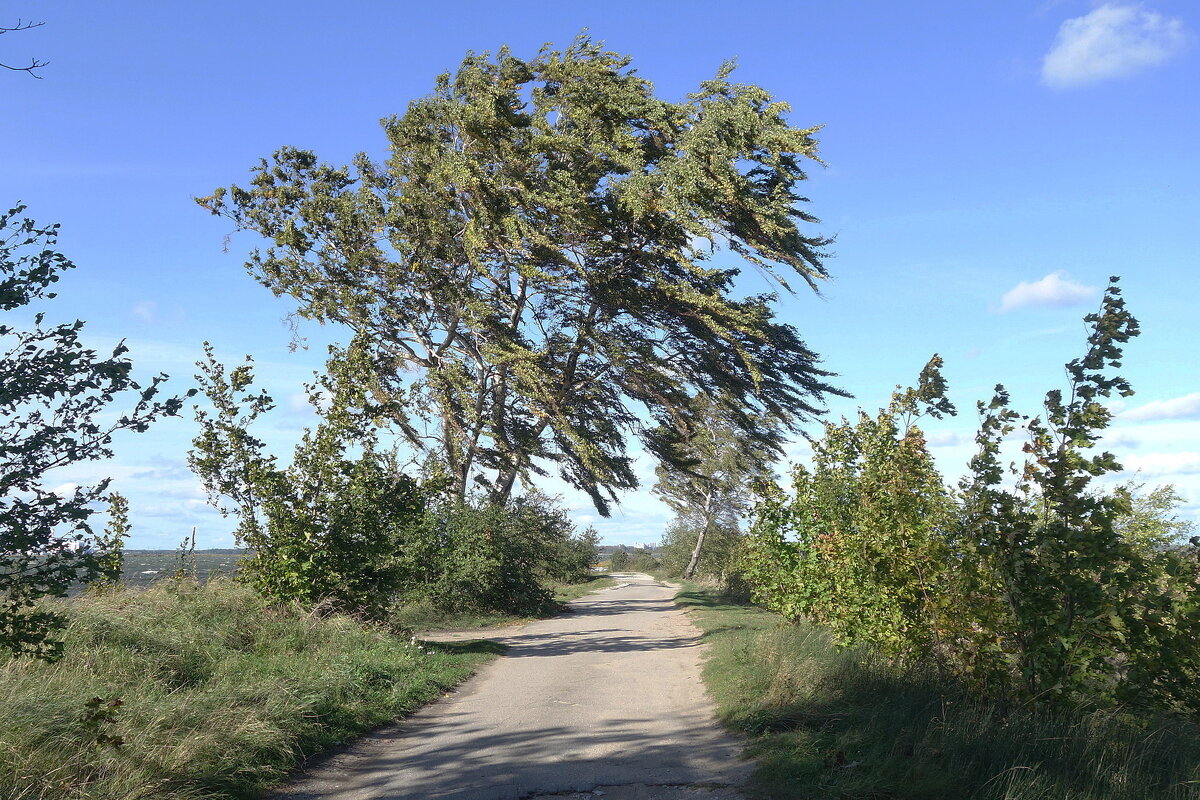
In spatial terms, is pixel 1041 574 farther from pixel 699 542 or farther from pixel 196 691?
pixel 699 542

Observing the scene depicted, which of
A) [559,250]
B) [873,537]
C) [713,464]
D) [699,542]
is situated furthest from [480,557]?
[699,542]

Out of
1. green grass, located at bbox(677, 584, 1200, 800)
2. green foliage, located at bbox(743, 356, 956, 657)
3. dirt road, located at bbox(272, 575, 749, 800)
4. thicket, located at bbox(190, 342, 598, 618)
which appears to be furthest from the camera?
thicket, located at bbox(190, 342, 598, 618)

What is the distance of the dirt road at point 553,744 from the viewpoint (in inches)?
267

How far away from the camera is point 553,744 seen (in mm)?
8227

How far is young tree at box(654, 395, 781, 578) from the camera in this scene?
23359 mm

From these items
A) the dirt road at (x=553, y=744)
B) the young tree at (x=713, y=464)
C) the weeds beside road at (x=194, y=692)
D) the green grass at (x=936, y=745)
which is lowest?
the dirt road at (x=553, y=744)

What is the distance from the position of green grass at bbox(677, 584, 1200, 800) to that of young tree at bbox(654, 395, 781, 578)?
916 centimetres

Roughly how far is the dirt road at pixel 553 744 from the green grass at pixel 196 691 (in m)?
0.46

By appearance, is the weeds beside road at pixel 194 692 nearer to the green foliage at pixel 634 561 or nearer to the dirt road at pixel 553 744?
the dirt road at pixel 553 744

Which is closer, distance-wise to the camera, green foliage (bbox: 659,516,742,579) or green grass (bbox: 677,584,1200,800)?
green grass (bbox: 677,584,1200,800)

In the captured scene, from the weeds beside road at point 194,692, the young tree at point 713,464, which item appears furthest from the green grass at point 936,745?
the young tree at point 713,464

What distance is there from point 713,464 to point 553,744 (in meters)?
34.8

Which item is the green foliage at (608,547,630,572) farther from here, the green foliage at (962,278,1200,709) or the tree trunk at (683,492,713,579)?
the green foliage at (962,278,1200,709)

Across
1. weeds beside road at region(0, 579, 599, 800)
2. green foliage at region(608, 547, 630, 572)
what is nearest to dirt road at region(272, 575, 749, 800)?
weeds beside road at region(0, 579, 599, 800)
